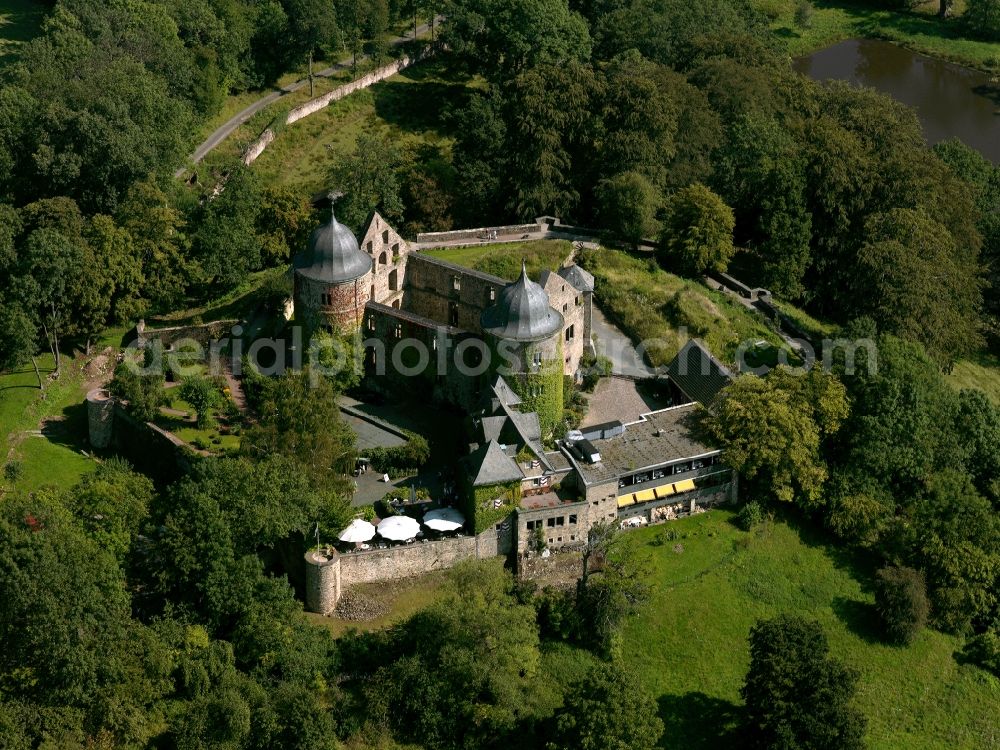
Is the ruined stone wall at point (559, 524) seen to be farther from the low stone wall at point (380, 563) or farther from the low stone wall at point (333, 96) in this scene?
the low stone wall at point (333, 96)

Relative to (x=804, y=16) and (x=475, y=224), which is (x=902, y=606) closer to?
(x=475, y=224)

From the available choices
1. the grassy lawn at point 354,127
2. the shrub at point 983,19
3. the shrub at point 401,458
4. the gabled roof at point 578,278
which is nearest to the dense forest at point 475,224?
the grassy lawn at point 354,127

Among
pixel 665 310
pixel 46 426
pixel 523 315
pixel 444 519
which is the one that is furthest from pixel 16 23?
pixel 444 519

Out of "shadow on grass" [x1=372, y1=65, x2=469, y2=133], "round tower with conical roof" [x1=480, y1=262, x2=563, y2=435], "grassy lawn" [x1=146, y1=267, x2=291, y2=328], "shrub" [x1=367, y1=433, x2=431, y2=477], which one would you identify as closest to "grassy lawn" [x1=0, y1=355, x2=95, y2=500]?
"grassy lawn" [x1=146, y1=267, x2=291, y2=328]

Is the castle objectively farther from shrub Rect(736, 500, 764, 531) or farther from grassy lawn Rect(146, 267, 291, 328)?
shrub Rect(736, 500, 764, 531)

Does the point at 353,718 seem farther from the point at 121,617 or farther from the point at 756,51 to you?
the point at 756,51

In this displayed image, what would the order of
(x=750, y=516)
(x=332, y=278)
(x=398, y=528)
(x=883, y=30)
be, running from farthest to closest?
(x=883, y=30) → (x=332, y=278) → (x=750, y=516) → (x=398, y=528)

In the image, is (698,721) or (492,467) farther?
(492,467)

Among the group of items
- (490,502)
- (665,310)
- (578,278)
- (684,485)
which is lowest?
(684,485)
